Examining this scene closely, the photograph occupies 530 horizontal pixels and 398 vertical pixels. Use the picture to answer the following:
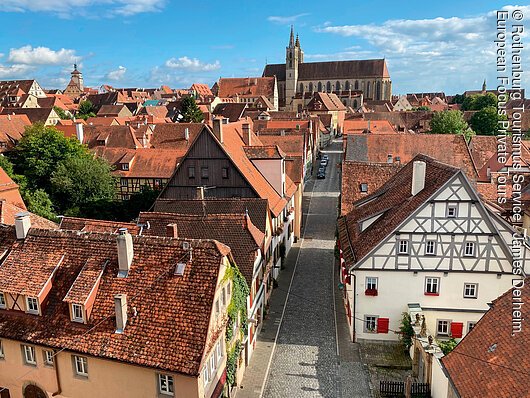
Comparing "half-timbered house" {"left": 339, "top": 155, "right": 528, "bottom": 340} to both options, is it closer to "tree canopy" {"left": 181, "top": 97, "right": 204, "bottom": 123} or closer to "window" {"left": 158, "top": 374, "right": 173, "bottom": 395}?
"window" {"left": 158, "top": 374, "right": 173, "bottom": 395}

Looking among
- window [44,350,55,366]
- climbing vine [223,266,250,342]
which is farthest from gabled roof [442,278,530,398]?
window [44,350,55,366]

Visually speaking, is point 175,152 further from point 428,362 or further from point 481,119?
point 481,119

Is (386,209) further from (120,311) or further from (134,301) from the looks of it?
(120,311)

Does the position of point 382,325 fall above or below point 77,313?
below

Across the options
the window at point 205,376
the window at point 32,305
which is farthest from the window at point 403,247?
the window at point 32,305

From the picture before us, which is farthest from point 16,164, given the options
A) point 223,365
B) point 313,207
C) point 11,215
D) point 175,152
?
point 223,365

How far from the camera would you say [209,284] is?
16328mm

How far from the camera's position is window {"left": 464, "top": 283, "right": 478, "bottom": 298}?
76.6 feet

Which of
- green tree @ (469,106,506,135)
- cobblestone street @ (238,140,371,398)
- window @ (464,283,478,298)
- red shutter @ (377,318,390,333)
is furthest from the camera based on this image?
green tree @ (469,106,506,135)

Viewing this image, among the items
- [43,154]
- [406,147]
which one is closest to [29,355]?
[43,154]

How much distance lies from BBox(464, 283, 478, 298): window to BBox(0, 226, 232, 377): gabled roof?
519 inches

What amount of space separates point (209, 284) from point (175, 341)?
2.23 m

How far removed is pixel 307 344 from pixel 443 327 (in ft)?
23.7

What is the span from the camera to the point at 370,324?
24266mm
